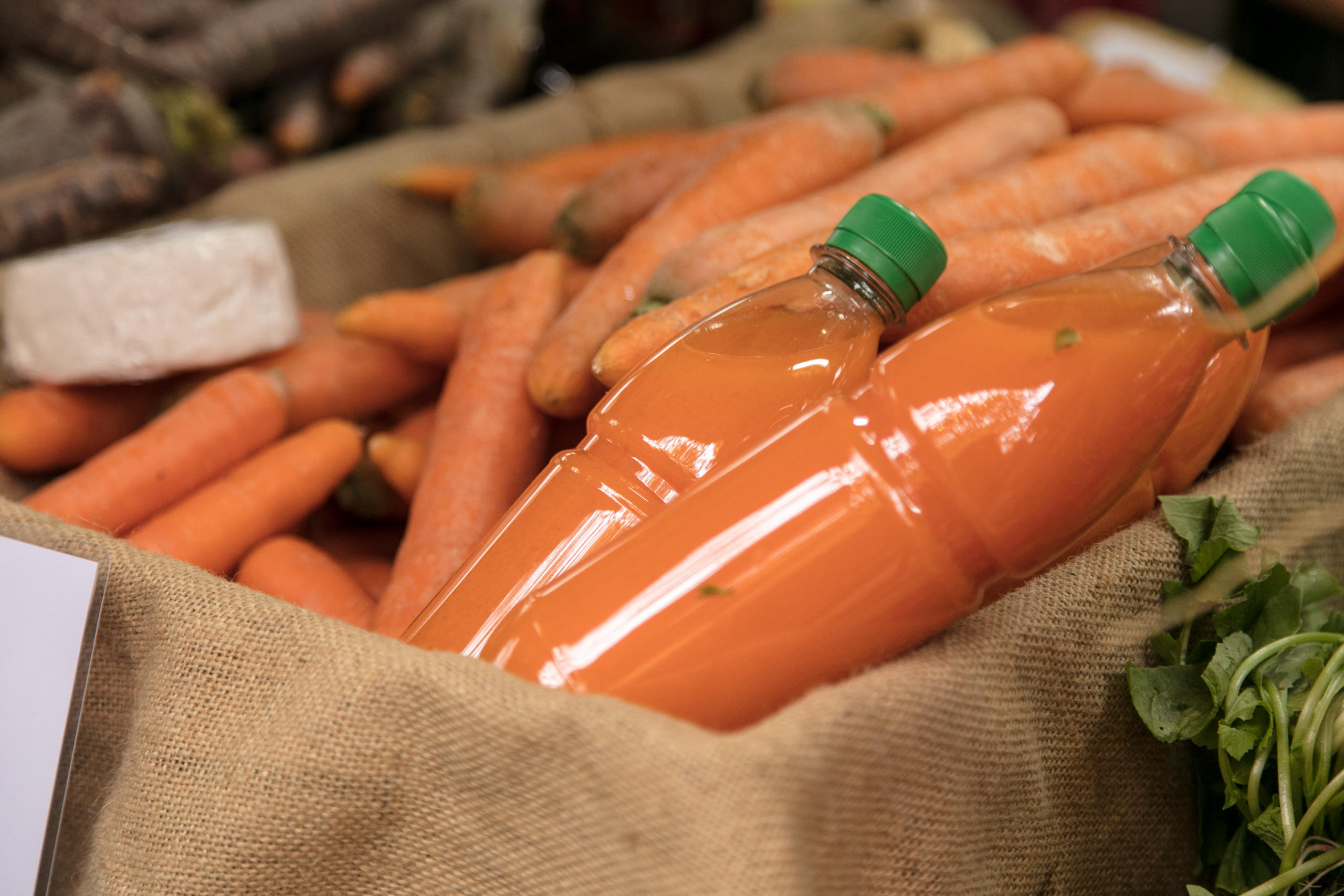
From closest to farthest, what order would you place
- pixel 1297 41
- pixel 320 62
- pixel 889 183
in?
1. pixel 889 183
2. pixel 320 62
3. pixel 1297 41

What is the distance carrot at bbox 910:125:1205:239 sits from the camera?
0.83 meters

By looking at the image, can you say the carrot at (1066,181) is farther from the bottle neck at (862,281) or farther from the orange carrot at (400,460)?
the orange carrot at (400,460)

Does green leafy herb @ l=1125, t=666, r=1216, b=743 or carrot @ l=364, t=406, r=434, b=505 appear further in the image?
carrot @ l=364, t=406, r=434, b=505

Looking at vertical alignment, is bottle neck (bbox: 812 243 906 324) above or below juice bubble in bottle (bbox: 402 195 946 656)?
above

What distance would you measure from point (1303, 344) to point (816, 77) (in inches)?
28.5

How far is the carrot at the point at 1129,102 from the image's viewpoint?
47.8 inches

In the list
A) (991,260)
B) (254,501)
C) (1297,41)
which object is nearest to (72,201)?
(254,501)

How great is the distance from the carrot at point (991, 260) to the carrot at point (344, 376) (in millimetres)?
429

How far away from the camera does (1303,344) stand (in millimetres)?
946

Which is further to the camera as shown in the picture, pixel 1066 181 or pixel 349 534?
pixel 349 534

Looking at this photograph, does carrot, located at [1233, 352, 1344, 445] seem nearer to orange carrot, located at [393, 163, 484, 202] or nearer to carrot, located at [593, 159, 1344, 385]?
carrot, located at [593, 159, 1344, 385]

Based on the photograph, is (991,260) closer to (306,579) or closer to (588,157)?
(306,579)

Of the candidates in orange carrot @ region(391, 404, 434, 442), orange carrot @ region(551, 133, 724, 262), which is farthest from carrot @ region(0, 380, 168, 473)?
orange carrot @ region(551, 133, 724, 262)

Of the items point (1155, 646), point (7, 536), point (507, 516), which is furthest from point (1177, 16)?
point (7, 536)
